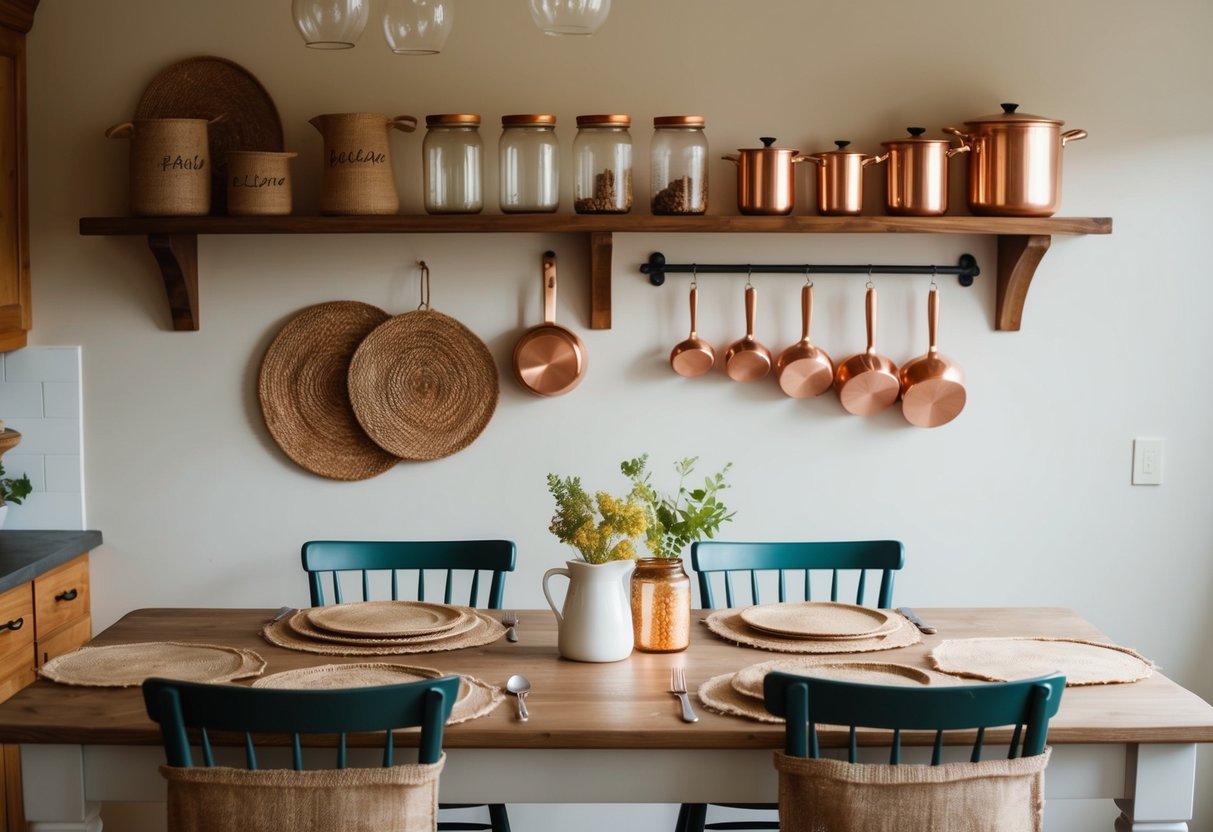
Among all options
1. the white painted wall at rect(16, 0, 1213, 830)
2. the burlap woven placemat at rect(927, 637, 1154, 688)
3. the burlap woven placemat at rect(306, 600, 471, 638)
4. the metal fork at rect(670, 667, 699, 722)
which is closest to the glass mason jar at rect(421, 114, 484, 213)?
the white painted wall at rect(16, 0, 1213, 830)

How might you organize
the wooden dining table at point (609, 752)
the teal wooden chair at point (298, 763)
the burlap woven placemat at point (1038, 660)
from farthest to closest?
the burlap woven placemat at point (1038, 660), the wooden dining table at point (609, 752), the teal wooden chair at point (298, 763)

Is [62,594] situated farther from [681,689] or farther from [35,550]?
[681,689]

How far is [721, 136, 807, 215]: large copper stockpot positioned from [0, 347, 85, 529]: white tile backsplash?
1707mm

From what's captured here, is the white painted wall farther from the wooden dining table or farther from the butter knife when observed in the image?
the wooden dining table

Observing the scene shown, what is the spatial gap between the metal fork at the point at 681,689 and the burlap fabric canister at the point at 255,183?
1524mm

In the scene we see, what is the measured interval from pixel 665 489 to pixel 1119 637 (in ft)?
4.03

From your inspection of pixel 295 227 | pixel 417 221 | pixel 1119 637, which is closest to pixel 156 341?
pixel 295 227

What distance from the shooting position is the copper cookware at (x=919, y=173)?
118 inches

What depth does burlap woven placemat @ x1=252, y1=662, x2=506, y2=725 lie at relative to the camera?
1956 millimetres

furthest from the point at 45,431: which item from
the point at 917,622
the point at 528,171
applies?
the point at 917,622

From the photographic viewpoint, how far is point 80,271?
3.21 m

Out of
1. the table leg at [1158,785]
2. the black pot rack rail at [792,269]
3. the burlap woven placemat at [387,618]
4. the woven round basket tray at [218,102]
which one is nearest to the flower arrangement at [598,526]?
the burlap woven placemat at [387,618]

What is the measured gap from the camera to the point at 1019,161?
9.72ft

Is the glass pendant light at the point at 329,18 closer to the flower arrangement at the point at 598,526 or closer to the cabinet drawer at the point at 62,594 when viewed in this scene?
the flower arrangement at the point at 598,526
